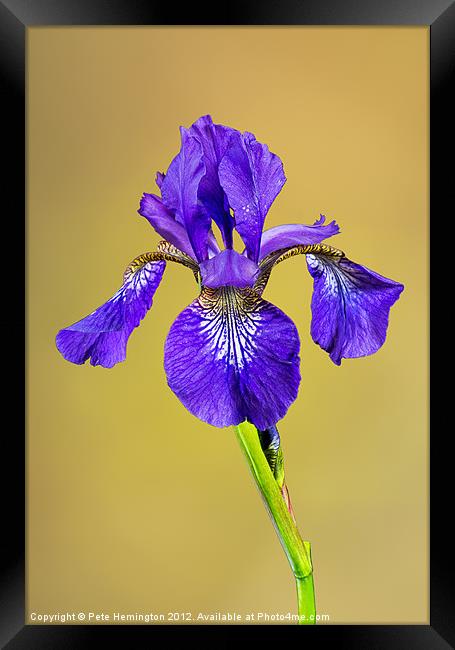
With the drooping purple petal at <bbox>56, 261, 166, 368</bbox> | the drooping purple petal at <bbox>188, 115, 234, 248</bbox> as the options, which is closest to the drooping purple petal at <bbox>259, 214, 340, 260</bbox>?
the drooping purple petal at <bbox>188, 115, 234, 248</bbox>

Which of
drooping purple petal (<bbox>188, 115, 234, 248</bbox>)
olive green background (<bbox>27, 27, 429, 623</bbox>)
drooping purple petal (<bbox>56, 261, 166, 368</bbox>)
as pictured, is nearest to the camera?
drooping purple petal (<bbox>188, 115, 234, 248</bbox>)

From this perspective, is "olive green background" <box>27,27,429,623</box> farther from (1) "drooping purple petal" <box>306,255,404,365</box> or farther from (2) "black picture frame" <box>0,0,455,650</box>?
(1) "drooping purple petal" <box>306,255,404,365</box>

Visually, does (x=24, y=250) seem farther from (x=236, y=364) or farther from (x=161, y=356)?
(x=236, y=364)

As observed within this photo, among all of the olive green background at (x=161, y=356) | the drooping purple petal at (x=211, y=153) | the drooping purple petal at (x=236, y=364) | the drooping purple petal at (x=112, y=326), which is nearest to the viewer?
the drooping purple petal at (x=236, y=364)

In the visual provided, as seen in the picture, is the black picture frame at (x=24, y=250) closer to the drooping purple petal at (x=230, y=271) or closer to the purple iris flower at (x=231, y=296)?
the purple iris flower at (x=231, y=296)

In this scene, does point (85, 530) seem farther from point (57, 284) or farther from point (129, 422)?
point (57, 284)

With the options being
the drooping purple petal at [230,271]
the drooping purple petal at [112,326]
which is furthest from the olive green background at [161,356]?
the drooping purple petal at [230,271]
